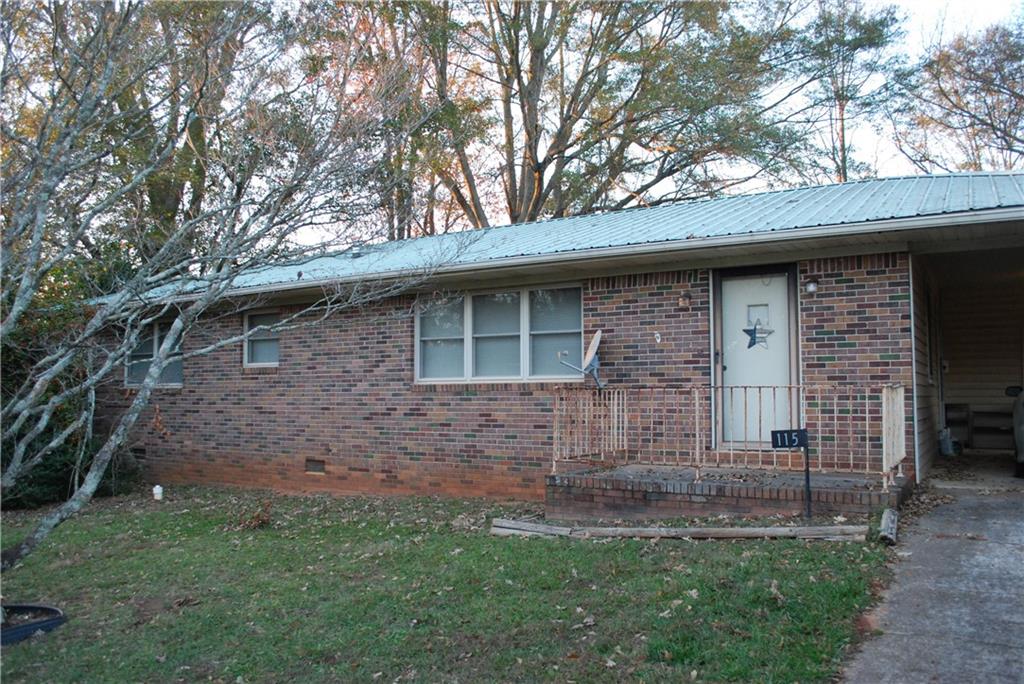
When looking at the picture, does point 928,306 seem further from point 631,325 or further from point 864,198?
point 631,325

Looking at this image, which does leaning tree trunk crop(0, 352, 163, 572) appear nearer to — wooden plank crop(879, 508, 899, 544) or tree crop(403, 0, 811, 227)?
wooden plank crop(879, 508, 899, 544)

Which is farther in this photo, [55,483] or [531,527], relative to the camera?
[55,483]

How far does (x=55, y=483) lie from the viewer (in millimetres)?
12398

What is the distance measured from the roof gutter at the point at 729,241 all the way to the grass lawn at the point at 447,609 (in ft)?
9.82

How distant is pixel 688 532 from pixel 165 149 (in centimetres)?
539

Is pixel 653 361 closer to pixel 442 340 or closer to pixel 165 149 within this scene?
pixel 442 340

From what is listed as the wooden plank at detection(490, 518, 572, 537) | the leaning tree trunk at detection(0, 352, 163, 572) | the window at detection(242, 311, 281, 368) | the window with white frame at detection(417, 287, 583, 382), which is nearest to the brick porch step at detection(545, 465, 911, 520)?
the wooden plank at detection(490, 518, 572, 537)

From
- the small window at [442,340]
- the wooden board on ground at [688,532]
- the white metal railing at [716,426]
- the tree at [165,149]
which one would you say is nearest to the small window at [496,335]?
the small window at [442,340]

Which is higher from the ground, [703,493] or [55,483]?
[703,493]

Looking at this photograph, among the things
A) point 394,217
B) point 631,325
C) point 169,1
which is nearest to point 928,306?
point 631,325

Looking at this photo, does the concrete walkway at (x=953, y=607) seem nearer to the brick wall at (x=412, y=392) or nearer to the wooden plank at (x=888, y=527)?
the wooden plank at (x=888, y=527)

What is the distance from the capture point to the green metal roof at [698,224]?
25.9 feet

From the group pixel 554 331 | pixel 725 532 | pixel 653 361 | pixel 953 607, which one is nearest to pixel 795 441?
pixel 725 532

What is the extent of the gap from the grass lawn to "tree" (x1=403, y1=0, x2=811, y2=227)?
11.9m
